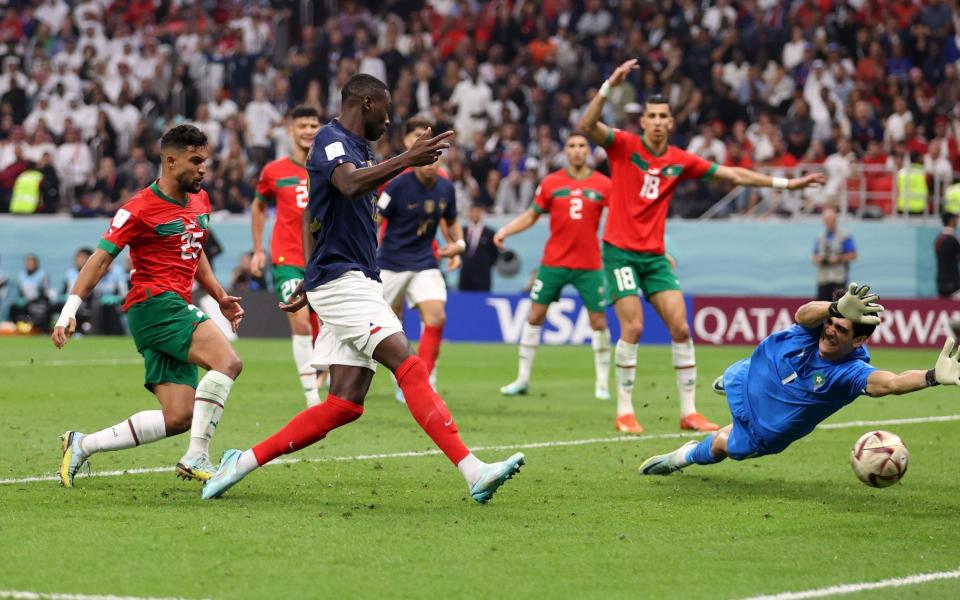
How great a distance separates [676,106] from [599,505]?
2014 centimetres

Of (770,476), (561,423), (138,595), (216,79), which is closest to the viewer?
(138,595)

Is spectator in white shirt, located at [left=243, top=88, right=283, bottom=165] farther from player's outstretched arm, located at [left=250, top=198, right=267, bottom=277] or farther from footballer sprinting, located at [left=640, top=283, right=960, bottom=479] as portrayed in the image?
footballer sprinting, located at [left=640, top=283, right=960, bottom=479]

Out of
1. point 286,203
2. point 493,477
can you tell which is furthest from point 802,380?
point 286,203

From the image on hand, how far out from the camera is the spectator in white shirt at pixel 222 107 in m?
30.5

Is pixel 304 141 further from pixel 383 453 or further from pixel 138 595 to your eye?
pixel 138 595

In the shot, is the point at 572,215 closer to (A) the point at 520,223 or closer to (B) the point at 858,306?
(A) the point at 520,223

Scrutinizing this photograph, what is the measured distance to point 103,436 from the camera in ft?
28.2

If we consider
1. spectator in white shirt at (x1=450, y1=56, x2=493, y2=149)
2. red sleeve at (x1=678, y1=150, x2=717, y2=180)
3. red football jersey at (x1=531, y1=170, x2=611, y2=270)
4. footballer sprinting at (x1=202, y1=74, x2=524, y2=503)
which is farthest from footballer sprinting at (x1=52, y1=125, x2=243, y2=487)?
spectator in white shirt at (x1=450, y1=56, x2=493, y2=149)

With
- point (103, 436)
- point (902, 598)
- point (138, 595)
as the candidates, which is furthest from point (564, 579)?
point (103, 436)

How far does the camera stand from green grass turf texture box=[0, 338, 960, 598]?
19.9ft

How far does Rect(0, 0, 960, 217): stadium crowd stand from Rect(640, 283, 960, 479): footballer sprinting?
16097 mm

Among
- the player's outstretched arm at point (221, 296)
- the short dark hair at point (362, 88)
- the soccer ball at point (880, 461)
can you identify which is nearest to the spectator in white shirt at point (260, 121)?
the player's outstretched arm at point (221, 296)

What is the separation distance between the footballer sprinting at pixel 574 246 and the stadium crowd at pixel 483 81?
28.3 ft

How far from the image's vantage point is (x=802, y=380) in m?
8.34
